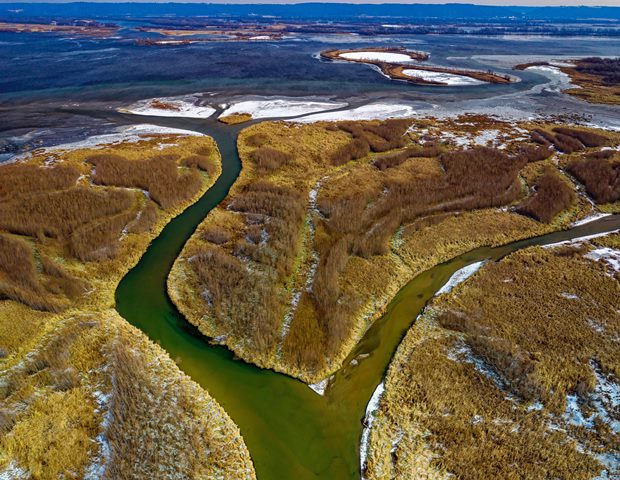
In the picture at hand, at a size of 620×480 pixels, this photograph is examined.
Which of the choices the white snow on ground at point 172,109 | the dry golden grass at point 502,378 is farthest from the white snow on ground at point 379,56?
the dry golden grass at point 502,378

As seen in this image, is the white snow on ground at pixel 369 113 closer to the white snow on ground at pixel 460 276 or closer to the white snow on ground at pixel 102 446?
the white snow on ground at pixel 460 276

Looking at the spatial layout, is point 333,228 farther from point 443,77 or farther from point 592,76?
point 592,76

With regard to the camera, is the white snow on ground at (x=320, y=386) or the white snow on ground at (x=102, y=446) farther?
the white snow on ground at (x=320, y=386)

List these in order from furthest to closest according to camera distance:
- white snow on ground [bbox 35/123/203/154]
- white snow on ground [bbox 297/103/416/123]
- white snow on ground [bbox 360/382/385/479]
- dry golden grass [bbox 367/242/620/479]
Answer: white snow on ground [bbox 297/103/416/123] → white snow on ground [bbox 35/123/203/154] → white snow on ground [bbox 360/382/385/479] → dry golden grass [bbox 367/242/620/479]

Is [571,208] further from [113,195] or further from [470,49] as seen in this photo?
[470,49]

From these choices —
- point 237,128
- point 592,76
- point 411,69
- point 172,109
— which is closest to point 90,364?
point 237,128

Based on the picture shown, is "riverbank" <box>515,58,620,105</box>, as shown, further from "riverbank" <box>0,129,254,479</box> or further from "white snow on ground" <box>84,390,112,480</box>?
"white snow on ground" <box>84,390,112,480</box>

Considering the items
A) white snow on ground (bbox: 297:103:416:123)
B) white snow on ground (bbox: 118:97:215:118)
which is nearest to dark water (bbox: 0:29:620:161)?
white snow on ground (bbox: 118:97:215:118)

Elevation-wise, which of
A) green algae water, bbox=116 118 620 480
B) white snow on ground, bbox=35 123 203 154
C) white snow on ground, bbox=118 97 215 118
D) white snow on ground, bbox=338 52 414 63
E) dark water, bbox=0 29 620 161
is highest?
white snow on ground, bbox=338 52 414 63
